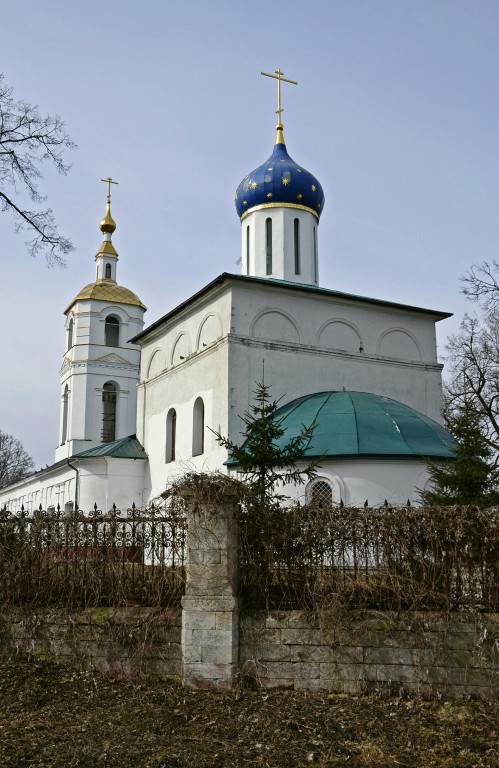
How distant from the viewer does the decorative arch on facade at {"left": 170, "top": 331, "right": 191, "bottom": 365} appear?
2112 cm

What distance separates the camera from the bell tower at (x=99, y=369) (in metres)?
31.6

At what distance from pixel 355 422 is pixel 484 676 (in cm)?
891

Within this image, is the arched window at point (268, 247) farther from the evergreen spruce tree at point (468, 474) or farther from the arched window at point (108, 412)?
the arched window at point (108, 412)

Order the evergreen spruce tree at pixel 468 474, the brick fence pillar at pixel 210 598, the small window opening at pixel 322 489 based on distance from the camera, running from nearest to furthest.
A: the brick fence pillar at pixel 210 598 < the evergreen spruce tree at pixel 468 474 < the small window opening at pixel 322 489

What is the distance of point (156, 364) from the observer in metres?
23.2

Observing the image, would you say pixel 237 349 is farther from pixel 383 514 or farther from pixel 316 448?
pixel 383 514

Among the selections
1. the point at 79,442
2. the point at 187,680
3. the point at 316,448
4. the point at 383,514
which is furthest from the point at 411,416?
the point at 79,442

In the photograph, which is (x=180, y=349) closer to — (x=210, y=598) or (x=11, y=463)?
(x=210, y=598)

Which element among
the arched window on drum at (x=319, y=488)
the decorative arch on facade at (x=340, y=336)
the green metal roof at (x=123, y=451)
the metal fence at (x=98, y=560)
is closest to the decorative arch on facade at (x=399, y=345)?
the decorative arch on facade at (x=340, y=336)

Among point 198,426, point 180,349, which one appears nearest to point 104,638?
point 198,426

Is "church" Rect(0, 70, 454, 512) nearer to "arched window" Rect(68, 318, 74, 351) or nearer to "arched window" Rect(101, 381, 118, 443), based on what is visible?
"arched window" Rect(101, 381, 118, 443)

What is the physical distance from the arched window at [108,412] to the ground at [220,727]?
2393 cm

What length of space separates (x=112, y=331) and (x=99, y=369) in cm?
193

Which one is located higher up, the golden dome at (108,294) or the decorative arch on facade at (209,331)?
the golden dome at (108,294)
